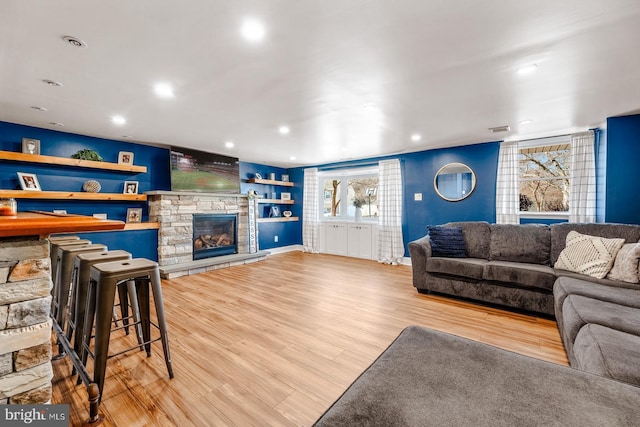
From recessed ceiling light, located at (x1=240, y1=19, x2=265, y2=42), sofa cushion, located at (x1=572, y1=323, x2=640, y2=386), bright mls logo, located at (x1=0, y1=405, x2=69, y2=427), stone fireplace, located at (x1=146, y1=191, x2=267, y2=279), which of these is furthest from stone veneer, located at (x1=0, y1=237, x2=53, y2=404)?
stone fireplace, located at (x1=146, y1=191, x2=267, y2=279)

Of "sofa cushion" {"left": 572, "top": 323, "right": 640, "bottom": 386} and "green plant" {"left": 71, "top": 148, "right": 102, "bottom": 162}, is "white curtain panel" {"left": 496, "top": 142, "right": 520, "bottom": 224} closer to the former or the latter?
"sofa cushion" {"left": 572, "top": 323, "right": 640, "bottom": 386}

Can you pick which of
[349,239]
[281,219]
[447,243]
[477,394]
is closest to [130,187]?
[281,219]

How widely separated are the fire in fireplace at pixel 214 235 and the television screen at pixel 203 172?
555mm

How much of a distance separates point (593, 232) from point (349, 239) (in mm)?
4013

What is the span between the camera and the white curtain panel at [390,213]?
210 inches

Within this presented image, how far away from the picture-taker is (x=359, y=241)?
5992 millimetres

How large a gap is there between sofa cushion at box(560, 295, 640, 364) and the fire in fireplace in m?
5.06

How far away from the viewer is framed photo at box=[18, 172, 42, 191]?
11.0 feet

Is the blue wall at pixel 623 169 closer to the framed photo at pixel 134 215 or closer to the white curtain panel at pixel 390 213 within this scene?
the white curtain panel at pixel 390 213

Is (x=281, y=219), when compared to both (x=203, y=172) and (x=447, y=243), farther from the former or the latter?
(x=447, y=243)

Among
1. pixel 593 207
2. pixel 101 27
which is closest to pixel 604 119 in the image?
pixel 593 207

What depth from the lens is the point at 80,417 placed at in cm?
144

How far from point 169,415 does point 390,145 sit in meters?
4.46

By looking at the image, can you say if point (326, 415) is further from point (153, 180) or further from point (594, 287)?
point (153, 180)
